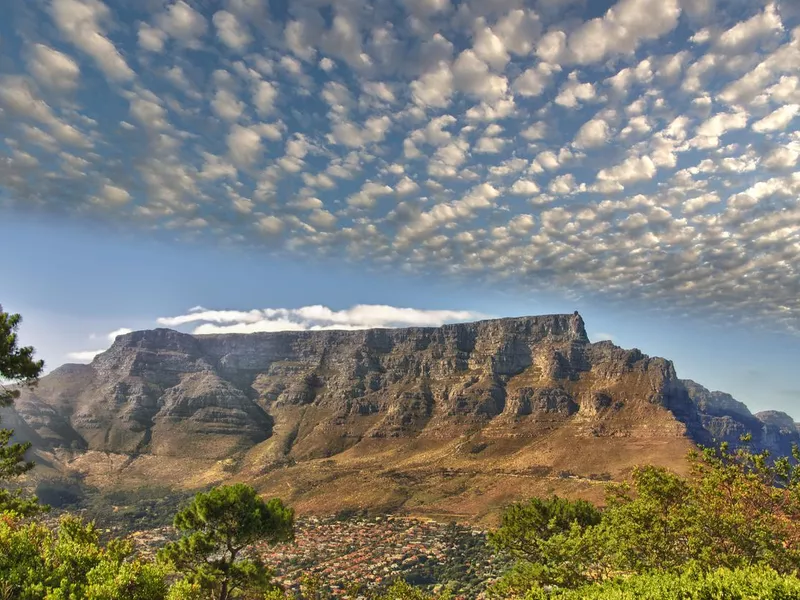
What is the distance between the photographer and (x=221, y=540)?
3378cm

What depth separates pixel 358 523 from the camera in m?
108

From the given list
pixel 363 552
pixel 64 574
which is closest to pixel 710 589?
pixel 64 574

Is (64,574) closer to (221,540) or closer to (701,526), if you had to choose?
(221,540)

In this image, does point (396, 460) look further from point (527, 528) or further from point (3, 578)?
point (3, 578)

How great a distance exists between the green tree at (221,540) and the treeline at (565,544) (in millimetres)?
86

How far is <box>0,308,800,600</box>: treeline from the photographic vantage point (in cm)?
1437

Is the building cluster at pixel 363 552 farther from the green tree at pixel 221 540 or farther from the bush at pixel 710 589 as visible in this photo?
the bush at pixel 710 589

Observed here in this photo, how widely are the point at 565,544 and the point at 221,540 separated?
81.7 ft

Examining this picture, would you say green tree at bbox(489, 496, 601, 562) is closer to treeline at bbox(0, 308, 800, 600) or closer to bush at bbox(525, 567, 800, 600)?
treeline at bbox(0, 308, 800, 600)

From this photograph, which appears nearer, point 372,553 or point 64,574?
point 64,574

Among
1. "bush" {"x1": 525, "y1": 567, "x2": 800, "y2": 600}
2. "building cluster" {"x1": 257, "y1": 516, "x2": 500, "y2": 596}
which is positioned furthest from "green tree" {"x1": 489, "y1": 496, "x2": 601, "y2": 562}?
"building cluster" {"x1": 257, "y1": 516, "x2": 500, "y2": 596}

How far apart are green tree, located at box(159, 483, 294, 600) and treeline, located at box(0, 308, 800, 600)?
86mm

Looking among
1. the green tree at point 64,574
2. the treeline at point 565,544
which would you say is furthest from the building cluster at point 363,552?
the green tree at point 64,574

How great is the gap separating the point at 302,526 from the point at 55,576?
10396cm
